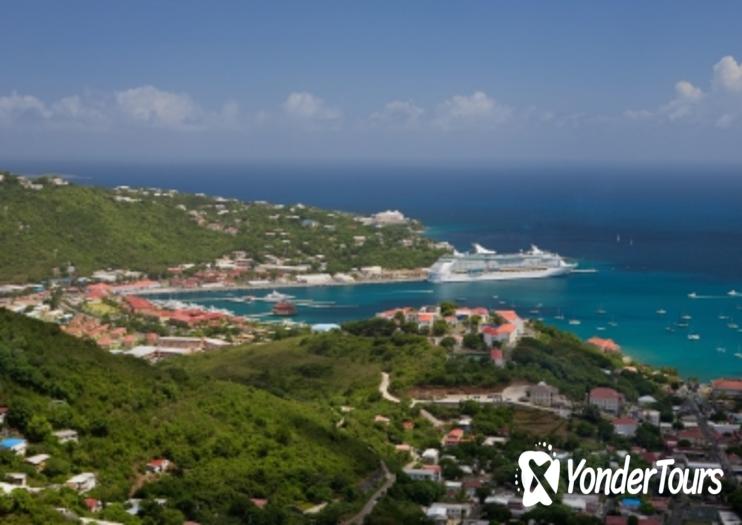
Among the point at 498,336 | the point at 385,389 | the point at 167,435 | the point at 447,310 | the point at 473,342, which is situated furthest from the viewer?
the point at 447,310

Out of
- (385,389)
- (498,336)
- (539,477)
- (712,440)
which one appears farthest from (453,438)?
(498,336)

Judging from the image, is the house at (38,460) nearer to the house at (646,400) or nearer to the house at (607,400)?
the house at (607,400)

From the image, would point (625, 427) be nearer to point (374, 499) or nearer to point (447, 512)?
point (447, 512)

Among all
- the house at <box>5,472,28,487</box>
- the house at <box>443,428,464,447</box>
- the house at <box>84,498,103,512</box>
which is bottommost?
the house at <box>443,428,464,447</box>

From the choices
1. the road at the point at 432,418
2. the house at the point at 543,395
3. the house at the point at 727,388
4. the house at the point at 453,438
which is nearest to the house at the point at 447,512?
the house at the point at 453,438

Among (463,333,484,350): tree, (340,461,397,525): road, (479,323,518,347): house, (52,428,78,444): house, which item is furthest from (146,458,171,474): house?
(479,323,518,347): house

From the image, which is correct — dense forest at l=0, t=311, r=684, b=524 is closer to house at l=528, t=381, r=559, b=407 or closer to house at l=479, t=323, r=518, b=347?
house at l=528, t=381, r=559, b=407

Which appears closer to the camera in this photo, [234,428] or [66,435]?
[66,435]
